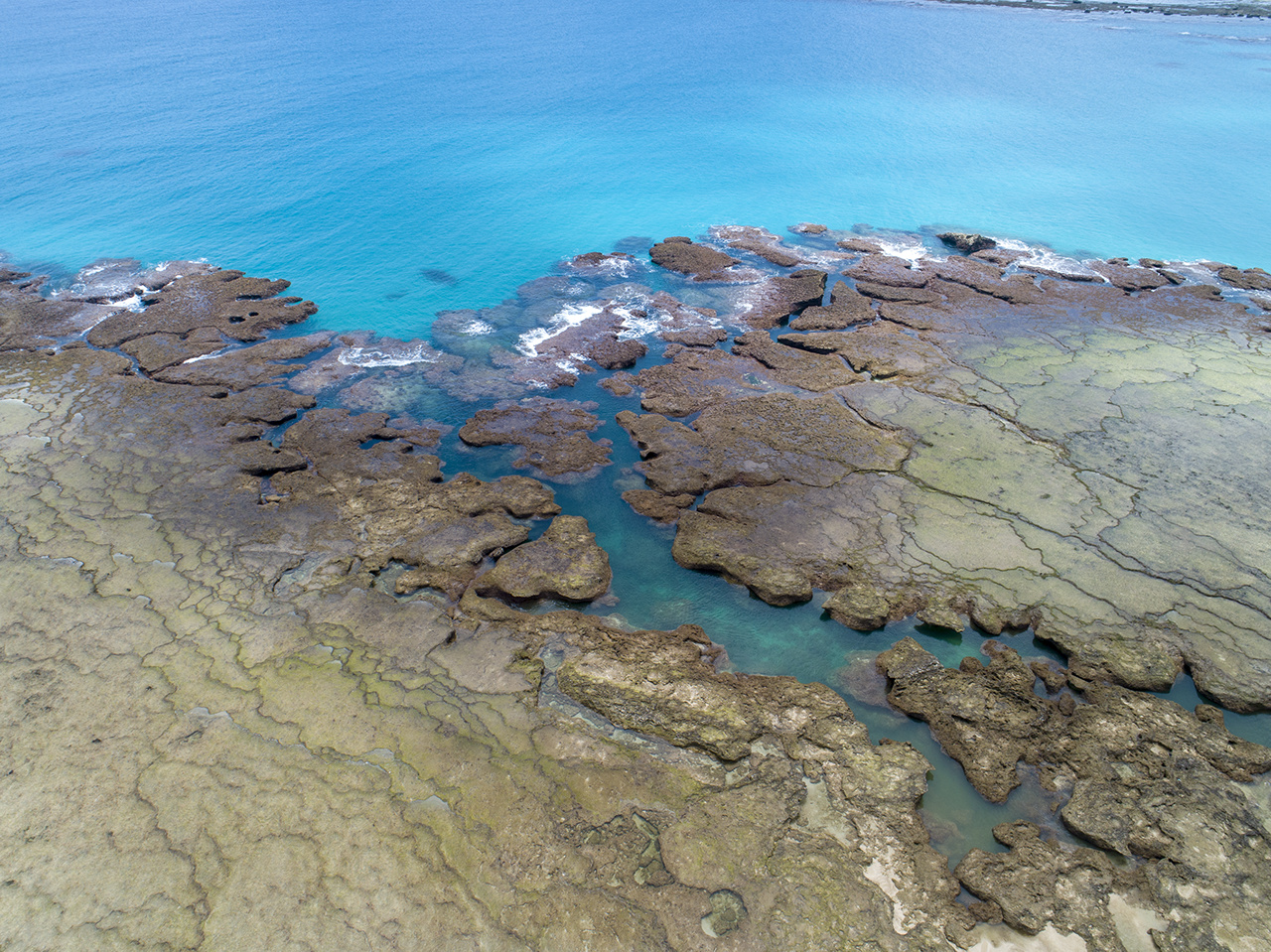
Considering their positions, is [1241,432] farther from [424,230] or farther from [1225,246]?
[424,230]

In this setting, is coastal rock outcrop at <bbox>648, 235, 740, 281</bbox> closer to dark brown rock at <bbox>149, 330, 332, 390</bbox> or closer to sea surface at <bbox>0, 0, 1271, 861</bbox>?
sea surface at <bbox>0, 0, 1271, 861</bbox>

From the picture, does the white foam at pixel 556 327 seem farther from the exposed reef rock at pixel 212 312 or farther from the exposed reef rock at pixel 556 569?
the exposed reef rock at pixel 556 569

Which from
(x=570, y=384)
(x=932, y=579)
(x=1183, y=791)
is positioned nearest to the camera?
(x=1183, y=791)

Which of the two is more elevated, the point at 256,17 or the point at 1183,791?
the point at 256,17

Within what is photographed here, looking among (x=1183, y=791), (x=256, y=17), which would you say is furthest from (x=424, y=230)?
(x=256, y=17)

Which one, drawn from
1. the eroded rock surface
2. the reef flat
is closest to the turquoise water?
the reef flat

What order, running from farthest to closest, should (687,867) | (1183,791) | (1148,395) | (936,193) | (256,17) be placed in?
(256,17) → (936,193) → (1148,395) → (1183,791) → (687,867)

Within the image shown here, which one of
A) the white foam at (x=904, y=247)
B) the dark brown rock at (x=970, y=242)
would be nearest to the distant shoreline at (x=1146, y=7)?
the dark brown rock at (x=970, y=242)
